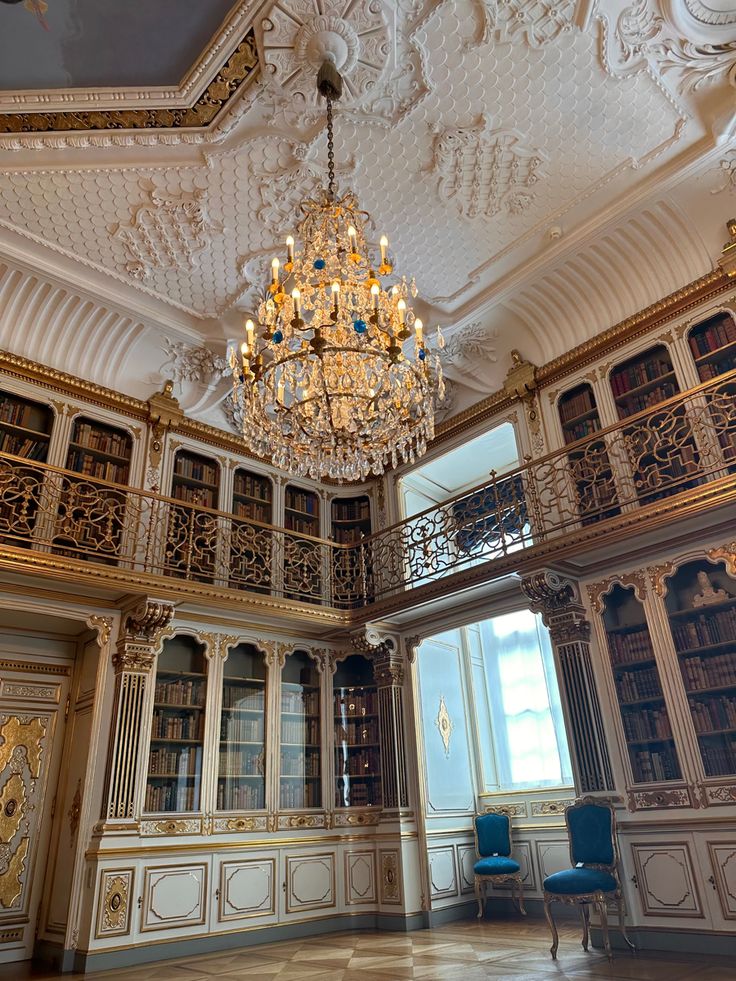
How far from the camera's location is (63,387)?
6.69 m

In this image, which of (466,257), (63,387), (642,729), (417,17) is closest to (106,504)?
(63,387)

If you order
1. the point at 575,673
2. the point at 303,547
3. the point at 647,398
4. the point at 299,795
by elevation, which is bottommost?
the point at 299,795

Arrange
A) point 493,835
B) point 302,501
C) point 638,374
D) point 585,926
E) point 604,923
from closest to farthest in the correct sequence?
point 604,923, point 585,926, point 638,374, point 493,835, point 302,501

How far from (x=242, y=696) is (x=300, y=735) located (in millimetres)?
809

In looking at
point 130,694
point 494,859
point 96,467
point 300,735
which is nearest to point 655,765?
point 494,859

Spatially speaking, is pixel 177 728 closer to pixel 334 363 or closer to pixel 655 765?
pixel 334 363

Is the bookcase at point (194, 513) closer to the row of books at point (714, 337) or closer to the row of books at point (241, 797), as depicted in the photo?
the row of books at point (241, 797)

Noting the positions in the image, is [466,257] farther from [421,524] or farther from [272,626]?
[272,626]

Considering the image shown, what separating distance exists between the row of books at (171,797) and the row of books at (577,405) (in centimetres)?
505

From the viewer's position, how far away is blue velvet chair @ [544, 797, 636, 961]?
15.6ft

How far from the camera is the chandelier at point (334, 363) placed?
4.29 m

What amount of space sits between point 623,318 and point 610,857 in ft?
15.6

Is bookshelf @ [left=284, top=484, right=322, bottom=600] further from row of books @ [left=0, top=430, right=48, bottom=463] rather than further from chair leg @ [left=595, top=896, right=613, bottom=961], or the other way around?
chair leg @ [left=595, top=896, right=613, bottom=961]

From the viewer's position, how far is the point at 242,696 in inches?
266
